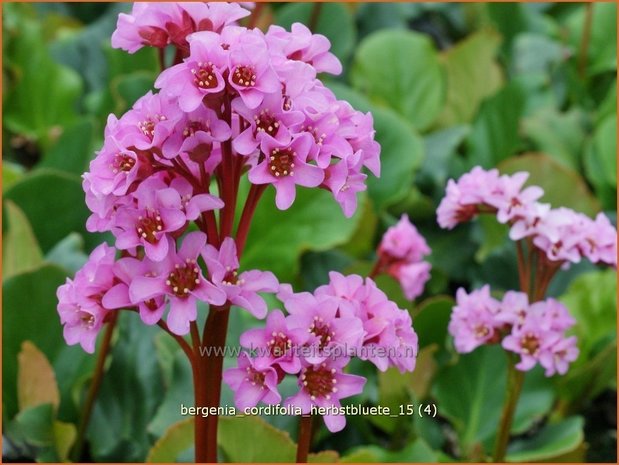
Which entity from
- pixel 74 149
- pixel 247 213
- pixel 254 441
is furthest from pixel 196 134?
pixel 74 149

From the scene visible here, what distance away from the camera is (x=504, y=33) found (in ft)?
8.59

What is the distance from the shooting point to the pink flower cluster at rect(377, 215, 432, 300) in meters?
1.36

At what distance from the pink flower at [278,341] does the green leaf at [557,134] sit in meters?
1.33

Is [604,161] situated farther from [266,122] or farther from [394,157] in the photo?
[266,122]

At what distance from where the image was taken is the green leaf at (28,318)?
4.31 ft


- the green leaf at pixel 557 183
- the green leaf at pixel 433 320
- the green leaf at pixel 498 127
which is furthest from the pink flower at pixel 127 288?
the green leaf at pixel 498 127

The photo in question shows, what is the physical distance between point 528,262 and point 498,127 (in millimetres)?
993

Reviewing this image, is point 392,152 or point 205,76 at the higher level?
point 205,76

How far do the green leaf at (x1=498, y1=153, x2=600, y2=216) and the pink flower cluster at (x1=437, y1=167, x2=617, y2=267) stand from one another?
1.84ft

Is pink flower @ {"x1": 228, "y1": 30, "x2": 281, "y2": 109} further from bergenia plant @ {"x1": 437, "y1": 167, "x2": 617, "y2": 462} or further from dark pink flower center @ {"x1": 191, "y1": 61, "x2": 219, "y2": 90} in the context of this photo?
bergenia plant @ {"x1": 437, "y1": 167, "x2": 617, "y2": 462}

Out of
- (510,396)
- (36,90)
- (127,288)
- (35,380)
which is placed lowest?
(36,90)

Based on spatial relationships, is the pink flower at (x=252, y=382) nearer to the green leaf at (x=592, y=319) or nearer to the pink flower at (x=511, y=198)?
the pink flower at (x=511, y=198)

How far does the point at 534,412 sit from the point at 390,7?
1470mm

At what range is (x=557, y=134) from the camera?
6.78 feet
